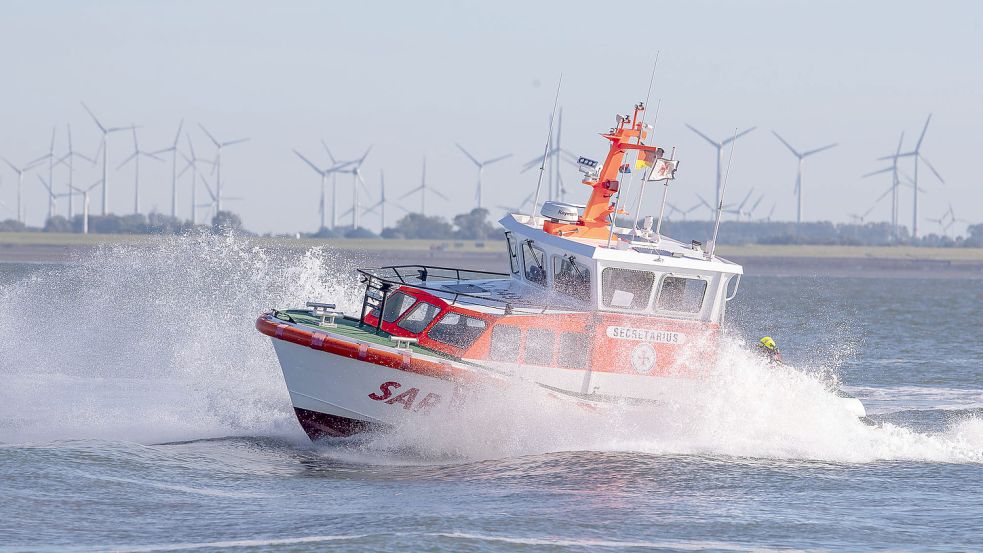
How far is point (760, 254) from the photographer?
149375 mm

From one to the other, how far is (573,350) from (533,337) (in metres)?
0.66

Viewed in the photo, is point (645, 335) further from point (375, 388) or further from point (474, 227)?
point (474, 227)

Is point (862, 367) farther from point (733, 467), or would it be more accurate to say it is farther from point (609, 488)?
point (609, 488)

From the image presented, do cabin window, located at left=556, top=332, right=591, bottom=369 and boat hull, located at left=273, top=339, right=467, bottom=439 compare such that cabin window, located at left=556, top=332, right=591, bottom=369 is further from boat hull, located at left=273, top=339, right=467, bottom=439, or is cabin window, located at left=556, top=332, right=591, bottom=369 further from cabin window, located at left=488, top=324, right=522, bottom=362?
boat hull, located at left=273, top=339, right=467, bottom=439

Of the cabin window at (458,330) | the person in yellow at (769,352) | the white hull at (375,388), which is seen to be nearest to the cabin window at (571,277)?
the white hull at (375,388)

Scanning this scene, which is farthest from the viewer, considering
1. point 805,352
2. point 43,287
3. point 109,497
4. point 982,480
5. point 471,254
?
point 471,254

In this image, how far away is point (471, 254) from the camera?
141 metres

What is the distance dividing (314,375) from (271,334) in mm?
865

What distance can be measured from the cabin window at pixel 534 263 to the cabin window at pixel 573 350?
5.27ft

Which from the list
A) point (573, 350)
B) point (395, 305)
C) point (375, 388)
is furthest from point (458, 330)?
point (573, 350)

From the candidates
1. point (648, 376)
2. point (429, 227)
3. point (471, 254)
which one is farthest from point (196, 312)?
point (429, 227)

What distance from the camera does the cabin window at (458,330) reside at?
57.7 ft

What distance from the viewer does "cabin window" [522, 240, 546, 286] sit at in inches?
763

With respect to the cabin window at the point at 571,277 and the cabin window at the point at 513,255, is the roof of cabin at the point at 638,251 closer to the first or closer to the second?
the cabin window at the point at 571,277
